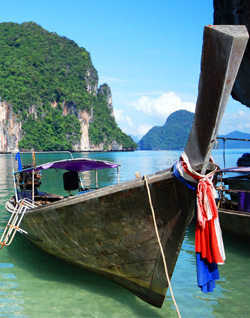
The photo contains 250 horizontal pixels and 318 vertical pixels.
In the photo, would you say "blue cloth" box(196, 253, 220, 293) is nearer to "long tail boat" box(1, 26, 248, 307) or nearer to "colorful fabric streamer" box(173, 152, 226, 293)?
"colorful fabric streamer" box(173, 152, 226, 293)

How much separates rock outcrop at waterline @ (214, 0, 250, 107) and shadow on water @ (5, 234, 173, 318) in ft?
32.9

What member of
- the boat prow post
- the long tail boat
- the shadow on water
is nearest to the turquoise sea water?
the shadow on water

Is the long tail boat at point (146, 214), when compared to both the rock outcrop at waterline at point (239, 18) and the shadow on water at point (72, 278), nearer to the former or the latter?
the shadow on water at point (72, 278)

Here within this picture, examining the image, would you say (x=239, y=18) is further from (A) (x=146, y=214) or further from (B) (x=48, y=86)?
(B) (x=48, y=86)

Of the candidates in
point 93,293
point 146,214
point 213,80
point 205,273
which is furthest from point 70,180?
point 213,80

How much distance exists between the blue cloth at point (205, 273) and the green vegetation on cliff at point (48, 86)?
80.5 m

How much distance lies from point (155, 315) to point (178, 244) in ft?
3.33

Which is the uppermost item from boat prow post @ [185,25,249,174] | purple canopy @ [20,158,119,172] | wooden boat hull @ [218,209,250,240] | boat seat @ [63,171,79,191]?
boat prow post @ [185,25,249,174]

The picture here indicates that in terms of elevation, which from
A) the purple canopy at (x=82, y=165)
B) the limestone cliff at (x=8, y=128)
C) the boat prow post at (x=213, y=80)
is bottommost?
the purple canopy at (x=82, y=165)

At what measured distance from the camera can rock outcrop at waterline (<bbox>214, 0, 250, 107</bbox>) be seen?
481 inches

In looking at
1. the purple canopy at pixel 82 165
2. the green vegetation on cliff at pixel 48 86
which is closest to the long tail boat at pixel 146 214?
the purple canopy at pixel 82 165

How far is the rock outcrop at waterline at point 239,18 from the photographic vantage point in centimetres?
1221

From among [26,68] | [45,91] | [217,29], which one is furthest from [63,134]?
[217,29]

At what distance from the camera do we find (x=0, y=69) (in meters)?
90.9
